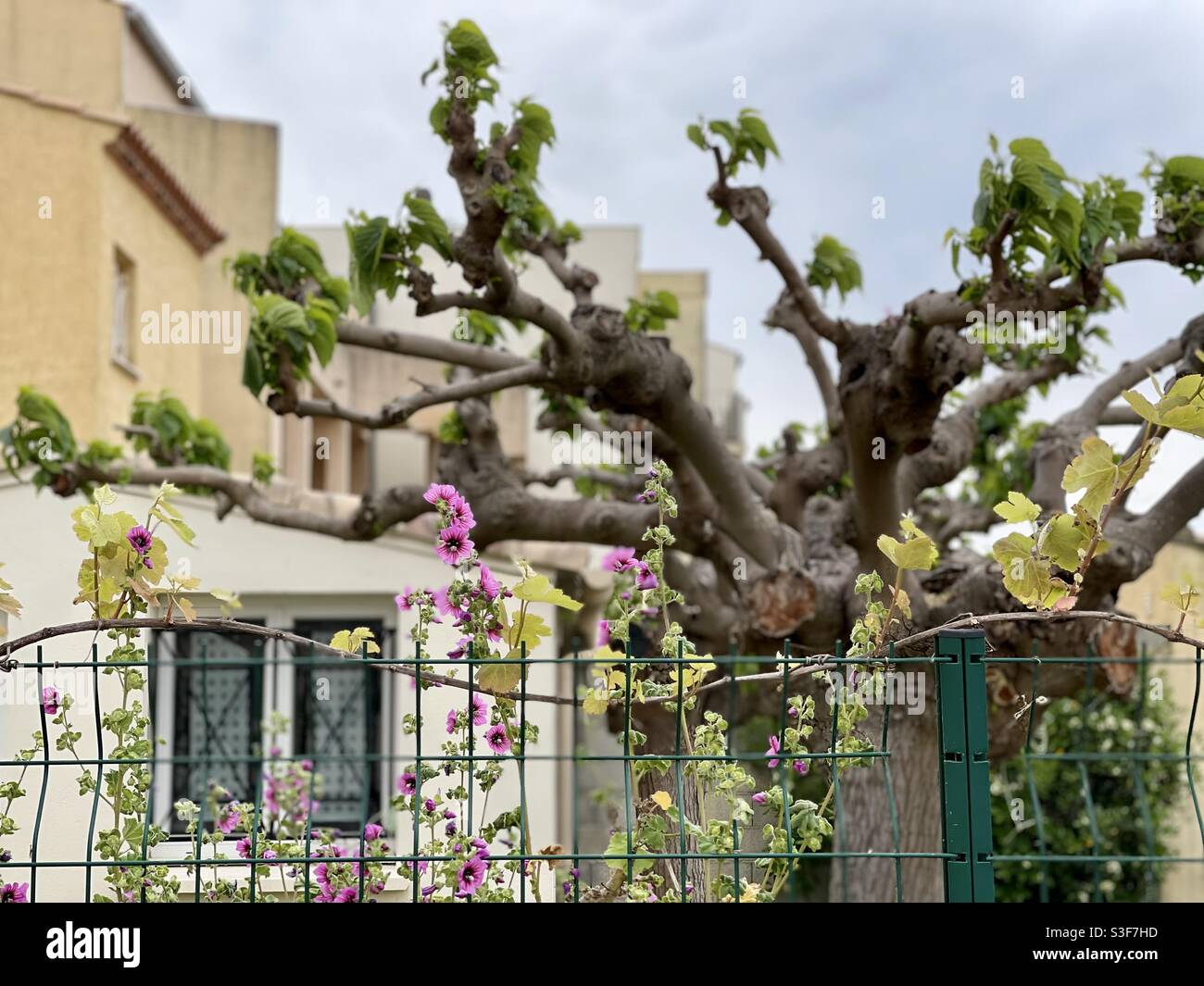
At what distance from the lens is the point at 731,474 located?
7.57m

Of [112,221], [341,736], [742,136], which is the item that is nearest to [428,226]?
[742,136]

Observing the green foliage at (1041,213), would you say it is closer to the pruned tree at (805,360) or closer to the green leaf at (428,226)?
the pruned tree at (805,360)

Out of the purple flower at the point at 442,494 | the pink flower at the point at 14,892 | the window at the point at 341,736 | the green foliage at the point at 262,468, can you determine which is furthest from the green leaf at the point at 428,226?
the window at the point at 341,736

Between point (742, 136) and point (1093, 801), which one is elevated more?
point (742, 136)

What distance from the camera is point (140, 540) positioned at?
3.27m

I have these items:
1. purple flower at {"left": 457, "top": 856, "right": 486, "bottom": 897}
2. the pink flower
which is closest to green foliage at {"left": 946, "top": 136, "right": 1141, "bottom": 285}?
purple flower at {"left": 457, "top": 856, "right": 486, "bottom": 897}

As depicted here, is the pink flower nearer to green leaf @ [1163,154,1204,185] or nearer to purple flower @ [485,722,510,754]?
purple flower @ [485,722,510,754]

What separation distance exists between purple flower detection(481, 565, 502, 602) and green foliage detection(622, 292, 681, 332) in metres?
5.33

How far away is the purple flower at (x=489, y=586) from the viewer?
10.9ft

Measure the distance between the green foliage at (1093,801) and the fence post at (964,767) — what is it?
11.5 metres

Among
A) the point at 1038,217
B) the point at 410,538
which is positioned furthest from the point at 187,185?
the point at 1038,217

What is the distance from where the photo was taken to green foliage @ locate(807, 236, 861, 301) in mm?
8219

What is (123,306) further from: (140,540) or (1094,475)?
(1094,475)

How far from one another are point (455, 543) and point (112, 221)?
11.7m
